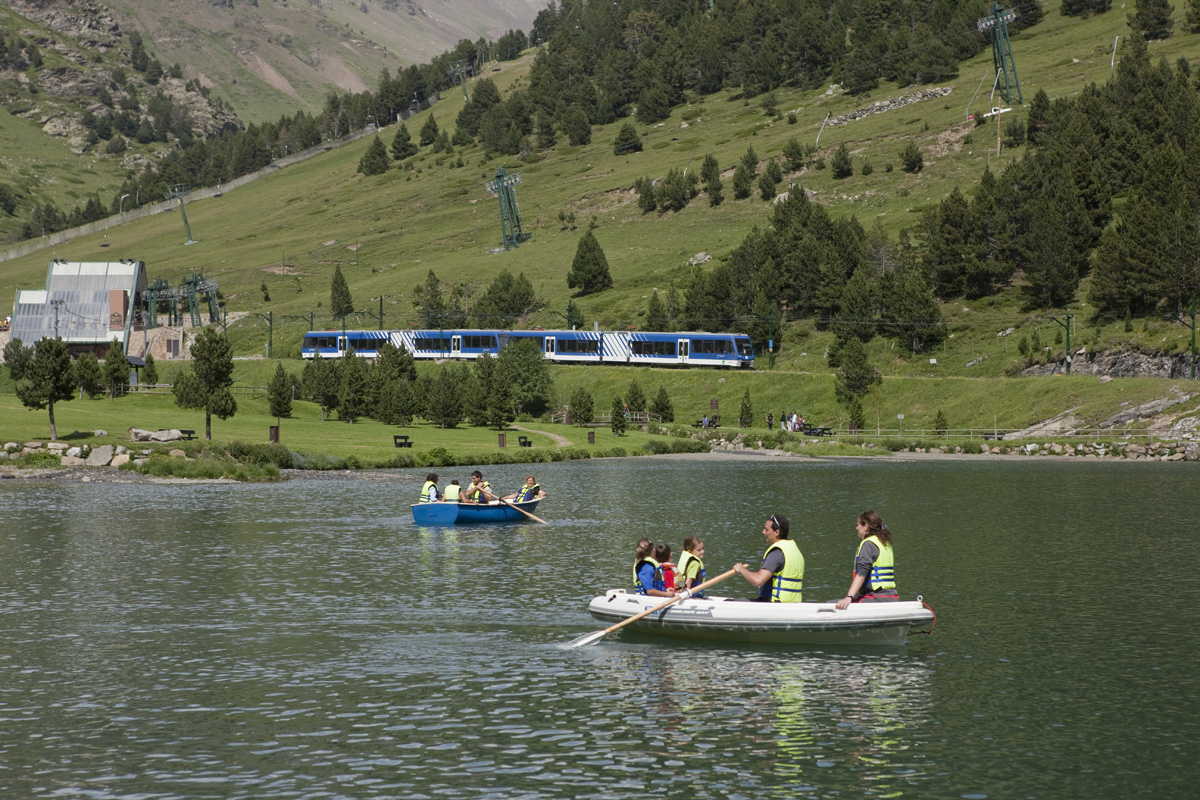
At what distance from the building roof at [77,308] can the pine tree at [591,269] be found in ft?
222

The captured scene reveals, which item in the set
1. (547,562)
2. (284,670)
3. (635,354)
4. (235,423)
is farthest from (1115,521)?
(635,354)

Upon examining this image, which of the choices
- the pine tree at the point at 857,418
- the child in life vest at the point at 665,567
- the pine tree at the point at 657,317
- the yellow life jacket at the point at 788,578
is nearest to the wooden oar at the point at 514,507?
the child in life vest at the point at 665,567

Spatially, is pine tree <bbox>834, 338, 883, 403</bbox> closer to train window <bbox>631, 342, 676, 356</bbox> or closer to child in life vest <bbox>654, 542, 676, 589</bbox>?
train window <bbox>631, 342, 676, 356</bbox>

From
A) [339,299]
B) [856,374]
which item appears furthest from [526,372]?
[339,299]

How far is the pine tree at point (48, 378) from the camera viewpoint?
6831cm

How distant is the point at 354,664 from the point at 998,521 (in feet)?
112

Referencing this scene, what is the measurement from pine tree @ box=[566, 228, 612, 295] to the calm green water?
136565mm

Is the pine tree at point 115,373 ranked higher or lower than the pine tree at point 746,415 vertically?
higher

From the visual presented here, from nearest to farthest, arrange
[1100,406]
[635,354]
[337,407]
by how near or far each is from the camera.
Answer: 1. [1100,406]
2. [337,407]
3. [635,354]

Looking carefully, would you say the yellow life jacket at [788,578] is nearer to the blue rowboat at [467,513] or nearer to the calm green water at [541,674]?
the calm green water at [541,674]

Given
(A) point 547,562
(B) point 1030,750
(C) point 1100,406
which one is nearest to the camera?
(B) point 1030,750

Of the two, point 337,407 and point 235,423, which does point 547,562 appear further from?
point 337,407

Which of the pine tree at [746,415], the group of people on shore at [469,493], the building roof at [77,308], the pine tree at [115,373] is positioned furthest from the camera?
the building roof at [77,308]

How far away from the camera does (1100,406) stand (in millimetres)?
98062
